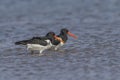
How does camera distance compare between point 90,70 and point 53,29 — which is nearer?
point 90,70

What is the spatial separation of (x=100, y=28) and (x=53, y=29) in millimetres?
1682

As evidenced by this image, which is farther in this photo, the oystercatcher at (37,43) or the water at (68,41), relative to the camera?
the oystercatcher at (37,43)

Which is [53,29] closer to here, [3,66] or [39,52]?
[39,52]

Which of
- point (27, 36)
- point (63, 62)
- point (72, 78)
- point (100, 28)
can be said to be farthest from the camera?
point (100, 28)

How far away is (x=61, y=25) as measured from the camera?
20.1 meters

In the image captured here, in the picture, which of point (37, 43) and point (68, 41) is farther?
point (68, 41)

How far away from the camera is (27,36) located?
1770 cm

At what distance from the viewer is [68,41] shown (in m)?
16.9

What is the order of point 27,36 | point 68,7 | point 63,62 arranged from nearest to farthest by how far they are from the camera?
1. point 63,62
2. point 27,36
3. point 68,7

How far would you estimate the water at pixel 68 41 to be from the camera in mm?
12203

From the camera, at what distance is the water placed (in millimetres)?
12203

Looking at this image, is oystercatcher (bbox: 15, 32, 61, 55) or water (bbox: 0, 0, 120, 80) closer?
water (bbox: 0, 0, 120, 80)

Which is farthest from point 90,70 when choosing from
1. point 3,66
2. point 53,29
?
point 53,29

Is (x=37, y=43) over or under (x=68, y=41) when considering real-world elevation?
over
